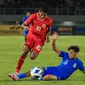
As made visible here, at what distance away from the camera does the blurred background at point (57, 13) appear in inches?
1943

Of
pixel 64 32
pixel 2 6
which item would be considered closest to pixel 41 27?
pixel 64 32

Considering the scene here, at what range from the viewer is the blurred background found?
49356 millimetres

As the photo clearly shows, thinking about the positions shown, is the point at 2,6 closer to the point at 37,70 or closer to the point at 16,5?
the point at 16,5

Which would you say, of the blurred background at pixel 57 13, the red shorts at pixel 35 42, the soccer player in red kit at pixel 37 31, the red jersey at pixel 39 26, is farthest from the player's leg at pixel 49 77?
the blurred background at pixel 57 13

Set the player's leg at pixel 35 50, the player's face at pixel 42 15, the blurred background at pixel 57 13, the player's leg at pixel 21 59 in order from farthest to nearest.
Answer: the blurred background at pixel 57 13 → the player's leg at pixel 35 50 → the player's face at pixel 42 15 → the player's leg at pixel 21 59

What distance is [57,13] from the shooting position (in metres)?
51.9

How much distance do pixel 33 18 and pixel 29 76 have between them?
2577 mm

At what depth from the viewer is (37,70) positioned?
10117mm

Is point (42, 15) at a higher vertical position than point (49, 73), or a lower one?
higher

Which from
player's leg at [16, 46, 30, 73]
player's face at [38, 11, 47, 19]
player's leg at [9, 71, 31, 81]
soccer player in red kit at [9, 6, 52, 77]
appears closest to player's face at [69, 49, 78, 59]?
player's leg at [9, 71, 31, 81]

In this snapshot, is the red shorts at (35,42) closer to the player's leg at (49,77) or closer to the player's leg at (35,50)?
the player's leg at (35,50)

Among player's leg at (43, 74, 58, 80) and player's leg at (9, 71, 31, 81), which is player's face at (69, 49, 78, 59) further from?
player's leg at (9, 71, 31, 81)

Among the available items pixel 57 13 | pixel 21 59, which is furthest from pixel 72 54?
pixel 57 13

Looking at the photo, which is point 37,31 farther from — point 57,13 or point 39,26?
point 57,13
